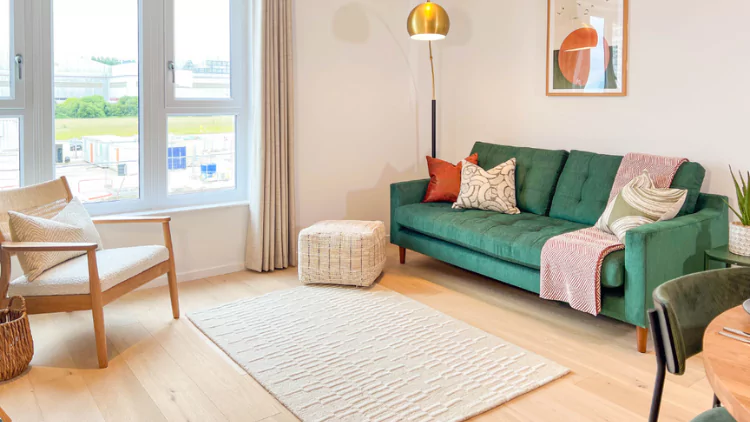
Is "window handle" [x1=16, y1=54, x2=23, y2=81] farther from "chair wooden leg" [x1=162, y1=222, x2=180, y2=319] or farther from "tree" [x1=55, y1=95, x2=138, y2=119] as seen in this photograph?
"chair wooden leg" [x1=162, y1=222, x2=180, y2=319]

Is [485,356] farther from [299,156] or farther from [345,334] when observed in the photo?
[299,156]

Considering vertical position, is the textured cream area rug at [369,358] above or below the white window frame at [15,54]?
below

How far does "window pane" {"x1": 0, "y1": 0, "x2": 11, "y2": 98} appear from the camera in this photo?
3.63 m

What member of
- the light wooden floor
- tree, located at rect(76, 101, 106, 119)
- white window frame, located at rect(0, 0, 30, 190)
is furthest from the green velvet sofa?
white window frame, located at rect(0, 0, 30, 190)

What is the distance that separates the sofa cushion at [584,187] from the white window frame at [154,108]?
216 cm

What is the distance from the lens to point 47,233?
3176 mm

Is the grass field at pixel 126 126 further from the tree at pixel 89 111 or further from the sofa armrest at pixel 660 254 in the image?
the sofa armrest at pixel 660 254

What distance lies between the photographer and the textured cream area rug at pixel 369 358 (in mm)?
2680

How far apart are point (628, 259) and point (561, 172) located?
128 centimetres

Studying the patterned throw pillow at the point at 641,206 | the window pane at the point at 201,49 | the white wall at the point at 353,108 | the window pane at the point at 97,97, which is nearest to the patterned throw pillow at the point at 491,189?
the patterned throw pillow at the point at 641,206

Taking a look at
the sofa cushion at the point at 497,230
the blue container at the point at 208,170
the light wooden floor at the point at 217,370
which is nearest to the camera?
the light wooden floor at the point at 217,370

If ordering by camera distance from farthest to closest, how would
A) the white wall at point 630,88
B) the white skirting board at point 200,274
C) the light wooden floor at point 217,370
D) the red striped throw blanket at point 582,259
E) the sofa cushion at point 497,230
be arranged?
the white skirting board at point 200,274
the white wall at point 630,88
the sofa cushion at point 497,230
the red striped throw blanket at point 582,259
the light wooden floor at point 217,370

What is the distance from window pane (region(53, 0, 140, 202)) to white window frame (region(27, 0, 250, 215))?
5 centimetres

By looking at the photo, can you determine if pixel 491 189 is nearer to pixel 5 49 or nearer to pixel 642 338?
pixel 642 338
